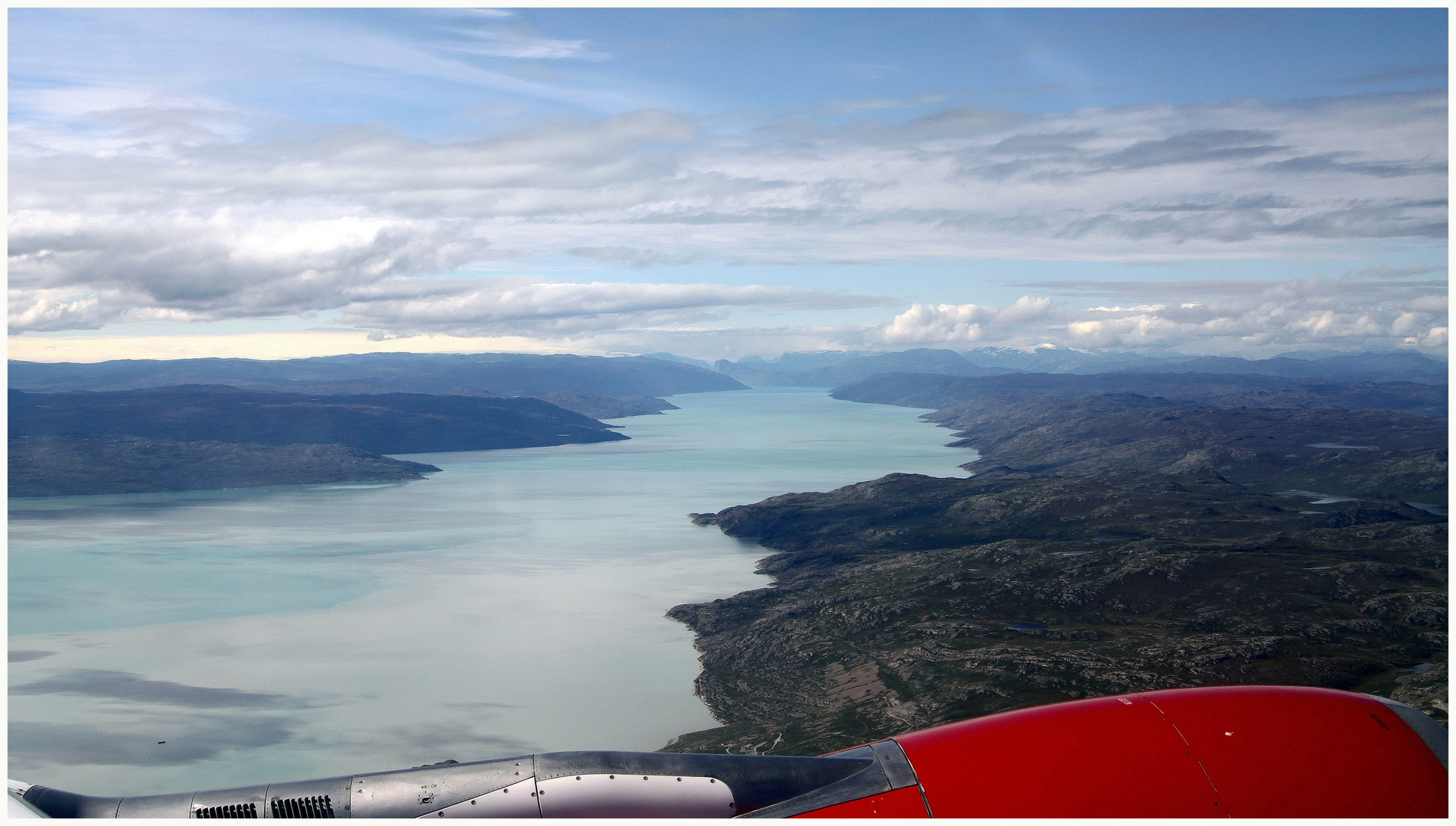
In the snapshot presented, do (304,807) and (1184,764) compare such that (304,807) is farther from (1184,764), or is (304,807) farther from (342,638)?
(342,638)

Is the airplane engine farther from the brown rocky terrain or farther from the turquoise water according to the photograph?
the turquoise water

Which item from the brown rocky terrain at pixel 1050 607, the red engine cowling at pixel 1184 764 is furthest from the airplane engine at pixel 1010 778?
the brown rocky terrain at pixel 1050 607

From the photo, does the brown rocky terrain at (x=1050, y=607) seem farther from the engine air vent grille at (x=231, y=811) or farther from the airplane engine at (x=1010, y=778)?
the engine air vent grille at (x=231, y=811)

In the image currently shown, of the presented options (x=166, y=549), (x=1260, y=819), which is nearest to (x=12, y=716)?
(x=166, y=549)

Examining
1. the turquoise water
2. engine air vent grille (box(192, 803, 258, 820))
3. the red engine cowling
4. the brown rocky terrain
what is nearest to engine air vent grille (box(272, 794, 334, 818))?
engine air vent grille (box(192, 803, 258, 820))

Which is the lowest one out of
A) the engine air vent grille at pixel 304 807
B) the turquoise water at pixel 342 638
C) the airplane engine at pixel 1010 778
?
the turquoise water at pixel 342 638

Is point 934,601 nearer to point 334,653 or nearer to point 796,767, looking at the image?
point 334,653
